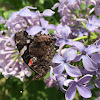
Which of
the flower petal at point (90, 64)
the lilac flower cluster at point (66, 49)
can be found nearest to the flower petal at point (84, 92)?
the lilac flower cluster at point (66, 49)

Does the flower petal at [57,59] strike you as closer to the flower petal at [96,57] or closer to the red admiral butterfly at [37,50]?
the red admiral butterfly at [37,50]

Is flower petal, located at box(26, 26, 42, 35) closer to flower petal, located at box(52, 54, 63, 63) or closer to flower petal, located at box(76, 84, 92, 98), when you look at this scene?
flower petal, located at box(52, 54, 63, 63)

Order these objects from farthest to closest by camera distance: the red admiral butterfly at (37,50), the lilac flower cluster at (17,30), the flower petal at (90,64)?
the lilac flower cluster at (17,30) → the red admiral butterfly at (37,50) → the flower petal at (90,64)

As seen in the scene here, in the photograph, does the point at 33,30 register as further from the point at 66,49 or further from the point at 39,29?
the point at 66,49

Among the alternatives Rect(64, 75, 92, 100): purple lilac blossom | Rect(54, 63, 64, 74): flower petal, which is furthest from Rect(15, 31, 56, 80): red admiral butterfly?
Rect(64, 75, 92, 100): purple lilac blossom

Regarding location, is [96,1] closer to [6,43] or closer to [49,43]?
[49,43]

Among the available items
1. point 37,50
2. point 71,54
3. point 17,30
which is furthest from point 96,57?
point 17,30
